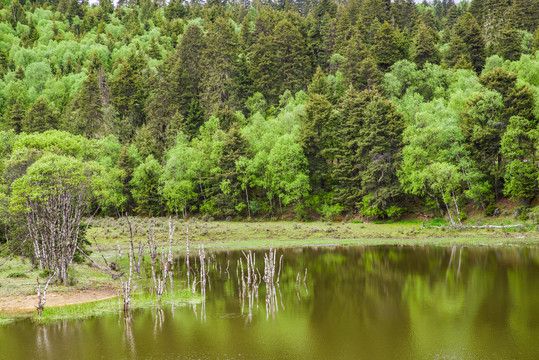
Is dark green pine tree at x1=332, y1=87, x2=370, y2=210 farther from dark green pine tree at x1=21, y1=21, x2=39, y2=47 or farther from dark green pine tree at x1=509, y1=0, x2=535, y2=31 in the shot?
dark green pine tree at x1=21, y1=21, x2=39, y2=47

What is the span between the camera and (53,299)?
2994 cm

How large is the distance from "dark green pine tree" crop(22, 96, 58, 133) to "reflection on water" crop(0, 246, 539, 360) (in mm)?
75477

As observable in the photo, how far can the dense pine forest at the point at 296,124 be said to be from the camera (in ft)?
196

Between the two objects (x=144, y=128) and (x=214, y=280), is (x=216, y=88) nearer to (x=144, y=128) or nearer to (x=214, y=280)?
(x=144, y=128)

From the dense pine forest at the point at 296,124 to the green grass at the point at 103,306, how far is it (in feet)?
29.3

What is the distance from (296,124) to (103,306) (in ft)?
210

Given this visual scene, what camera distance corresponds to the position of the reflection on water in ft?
63.4

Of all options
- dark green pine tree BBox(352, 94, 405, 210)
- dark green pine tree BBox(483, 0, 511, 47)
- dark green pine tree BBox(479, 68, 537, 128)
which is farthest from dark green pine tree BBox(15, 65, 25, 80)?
dark green pine tree BBox(479, 68, 537, 128)

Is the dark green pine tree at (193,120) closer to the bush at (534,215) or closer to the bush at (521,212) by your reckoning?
the bush at (521,212)

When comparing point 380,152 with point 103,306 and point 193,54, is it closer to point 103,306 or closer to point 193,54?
point 103,306

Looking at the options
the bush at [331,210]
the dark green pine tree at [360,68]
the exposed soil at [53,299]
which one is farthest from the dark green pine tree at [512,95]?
the exposed soil at [53,299]

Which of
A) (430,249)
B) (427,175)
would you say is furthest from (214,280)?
(427,175)

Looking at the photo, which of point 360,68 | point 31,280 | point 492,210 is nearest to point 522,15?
point 360,68

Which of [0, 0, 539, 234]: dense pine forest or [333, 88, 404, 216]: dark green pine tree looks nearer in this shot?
[0, 0, 539, 234]: dense pine forest
